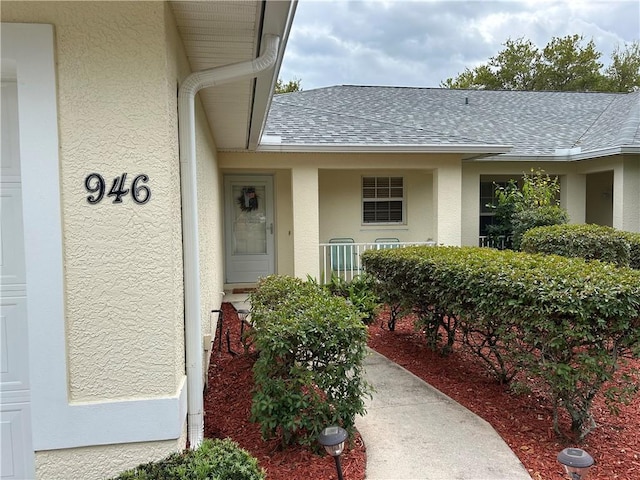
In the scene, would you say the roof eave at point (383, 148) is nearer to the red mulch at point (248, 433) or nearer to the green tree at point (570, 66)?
the red mulch at point (248, 433)

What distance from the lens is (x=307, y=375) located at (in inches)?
123

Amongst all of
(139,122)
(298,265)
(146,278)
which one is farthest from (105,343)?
(298,265)

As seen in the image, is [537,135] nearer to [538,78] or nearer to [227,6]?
[227,6]

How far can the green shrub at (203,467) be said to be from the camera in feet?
7.44

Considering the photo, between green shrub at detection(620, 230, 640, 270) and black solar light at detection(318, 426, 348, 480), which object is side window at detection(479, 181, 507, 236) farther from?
black solar light at detection(318, 426, 348, 480)

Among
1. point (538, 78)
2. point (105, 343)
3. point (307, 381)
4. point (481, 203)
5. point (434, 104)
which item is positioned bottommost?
point (307, 381)

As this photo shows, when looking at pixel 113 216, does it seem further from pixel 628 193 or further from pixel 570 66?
pixel 570 66

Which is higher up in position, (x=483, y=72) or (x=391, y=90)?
(x=483, y=72)

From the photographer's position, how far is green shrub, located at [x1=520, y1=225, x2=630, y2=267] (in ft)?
26.3

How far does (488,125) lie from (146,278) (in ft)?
42.1

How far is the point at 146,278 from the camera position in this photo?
256 cm

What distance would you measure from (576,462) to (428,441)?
139cm

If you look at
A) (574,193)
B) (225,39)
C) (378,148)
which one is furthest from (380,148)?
(574,193)

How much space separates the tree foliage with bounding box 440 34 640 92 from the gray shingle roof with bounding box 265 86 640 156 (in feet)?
56.1
